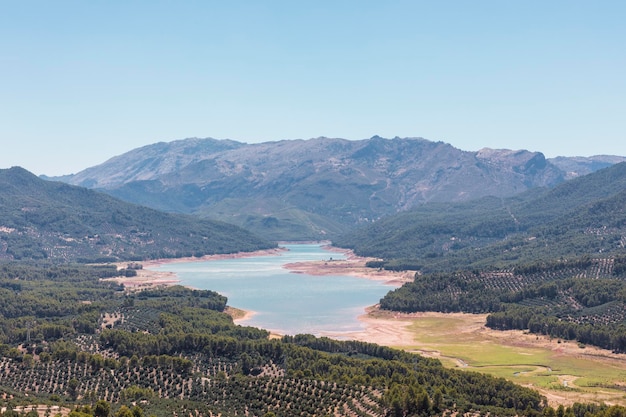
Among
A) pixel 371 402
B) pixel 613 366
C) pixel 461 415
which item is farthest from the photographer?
pixel 613 366

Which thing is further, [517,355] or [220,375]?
[517,355]

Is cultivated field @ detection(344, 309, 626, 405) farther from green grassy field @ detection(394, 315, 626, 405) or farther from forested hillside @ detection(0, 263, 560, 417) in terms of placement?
forested hillside @ detection(0, 263, 560, 417)

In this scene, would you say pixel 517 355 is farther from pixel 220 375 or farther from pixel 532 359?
pixel 220 375

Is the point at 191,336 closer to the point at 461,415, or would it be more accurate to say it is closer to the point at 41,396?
the point at 41,396

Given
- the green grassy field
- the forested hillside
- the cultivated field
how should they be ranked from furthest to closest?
the cultivated field < the green grassy field < the forested hillside

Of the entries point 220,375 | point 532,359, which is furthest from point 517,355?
point 220,375

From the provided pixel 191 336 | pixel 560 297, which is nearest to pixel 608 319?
pixel 560 297

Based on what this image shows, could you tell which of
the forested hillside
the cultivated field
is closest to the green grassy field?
the cultivated field
